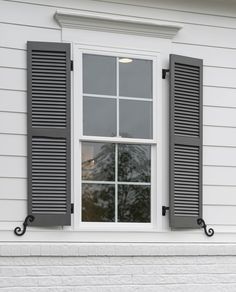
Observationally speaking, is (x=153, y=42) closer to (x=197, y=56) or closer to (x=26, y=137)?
(x=197, y=56)

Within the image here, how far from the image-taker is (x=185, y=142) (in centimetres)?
566

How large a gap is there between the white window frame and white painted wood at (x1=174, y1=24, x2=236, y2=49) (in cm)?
35

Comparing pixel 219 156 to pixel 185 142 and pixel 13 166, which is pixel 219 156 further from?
pixel 13 166

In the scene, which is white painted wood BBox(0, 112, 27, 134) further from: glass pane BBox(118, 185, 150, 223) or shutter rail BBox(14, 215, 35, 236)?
glass pane BBox(118, 185, 150, 223)

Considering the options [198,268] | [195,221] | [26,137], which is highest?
[26,137]

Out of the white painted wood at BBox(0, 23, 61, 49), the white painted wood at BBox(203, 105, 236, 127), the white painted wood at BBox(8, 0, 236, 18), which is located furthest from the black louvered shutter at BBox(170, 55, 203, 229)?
the white painted wood at BBox(0, 23, 61, 49)

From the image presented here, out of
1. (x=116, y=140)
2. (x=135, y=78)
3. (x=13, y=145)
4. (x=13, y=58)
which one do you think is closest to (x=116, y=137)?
(x=116, y=140)

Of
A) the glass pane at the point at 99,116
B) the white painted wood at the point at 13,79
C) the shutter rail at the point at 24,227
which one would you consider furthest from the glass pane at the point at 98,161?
the white painted wood at the point at 13,79

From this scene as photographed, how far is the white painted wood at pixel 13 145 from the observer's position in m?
5.18

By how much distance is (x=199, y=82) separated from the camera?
5.78 metres

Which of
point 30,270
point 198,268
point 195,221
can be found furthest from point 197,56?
point 30,270

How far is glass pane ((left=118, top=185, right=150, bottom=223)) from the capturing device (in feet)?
18.2

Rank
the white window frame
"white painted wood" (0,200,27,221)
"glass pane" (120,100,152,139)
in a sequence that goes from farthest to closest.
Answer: "glass pane" (120,100,152,139)
the white window frame
"white painted wood" (0,200,27,221)

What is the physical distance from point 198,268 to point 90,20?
2.45 metres
